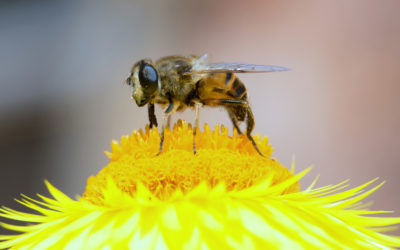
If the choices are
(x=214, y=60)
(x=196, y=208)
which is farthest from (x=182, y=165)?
(x=214, y=60)

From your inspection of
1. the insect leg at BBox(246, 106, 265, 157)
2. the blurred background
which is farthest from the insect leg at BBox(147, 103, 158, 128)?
the blurred background

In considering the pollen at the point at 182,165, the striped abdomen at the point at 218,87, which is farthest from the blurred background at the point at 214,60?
the pollen at the point at 182,165

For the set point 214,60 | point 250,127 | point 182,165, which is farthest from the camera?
point 214,60

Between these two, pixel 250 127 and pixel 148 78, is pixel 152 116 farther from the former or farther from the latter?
pixel 250 127

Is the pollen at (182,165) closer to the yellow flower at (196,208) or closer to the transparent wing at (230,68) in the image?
the yellow flower at (196,208)

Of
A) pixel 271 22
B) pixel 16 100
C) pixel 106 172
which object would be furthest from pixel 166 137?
pixel 16 100

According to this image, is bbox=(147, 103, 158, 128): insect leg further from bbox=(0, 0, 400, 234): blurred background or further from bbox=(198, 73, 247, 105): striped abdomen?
bbox=(0, 0, 400, 234): blurred background
